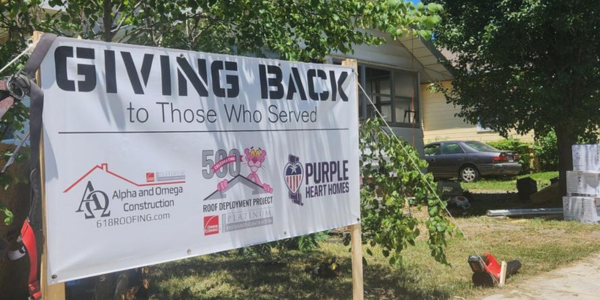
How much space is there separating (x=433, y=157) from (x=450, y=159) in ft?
2.50

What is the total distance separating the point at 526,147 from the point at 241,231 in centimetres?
2081

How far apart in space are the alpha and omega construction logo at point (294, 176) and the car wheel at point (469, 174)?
54.2 ft

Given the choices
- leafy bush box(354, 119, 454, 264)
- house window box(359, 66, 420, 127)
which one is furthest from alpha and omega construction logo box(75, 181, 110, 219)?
house window box(359, 66, 420, 127)

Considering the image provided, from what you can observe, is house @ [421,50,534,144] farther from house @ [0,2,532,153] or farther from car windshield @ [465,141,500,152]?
house @ [0,2,532,153]

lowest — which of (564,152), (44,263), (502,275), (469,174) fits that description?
(502,275)

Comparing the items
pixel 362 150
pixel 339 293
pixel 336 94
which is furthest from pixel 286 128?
pixel 339 293

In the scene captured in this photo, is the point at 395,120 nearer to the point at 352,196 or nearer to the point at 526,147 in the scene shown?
the point at 526,147

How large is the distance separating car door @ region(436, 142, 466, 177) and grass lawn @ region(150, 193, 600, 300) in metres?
10.9

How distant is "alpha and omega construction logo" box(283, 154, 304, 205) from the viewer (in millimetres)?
3762

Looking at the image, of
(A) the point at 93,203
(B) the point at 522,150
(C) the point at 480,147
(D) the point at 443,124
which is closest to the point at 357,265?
(A) the point at 93,203

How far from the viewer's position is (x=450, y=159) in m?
19.7

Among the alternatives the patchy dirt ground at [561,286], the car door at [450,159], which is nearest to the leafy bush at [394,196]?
the patchy dirt ground at [561,286]

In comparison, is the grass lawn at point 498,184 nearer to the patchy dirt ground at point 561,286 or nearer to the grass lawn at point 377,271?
the grass lawn at point 377,271

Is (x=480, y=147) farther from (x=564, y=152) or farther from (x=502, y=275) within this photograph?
(x=502, y=275)
